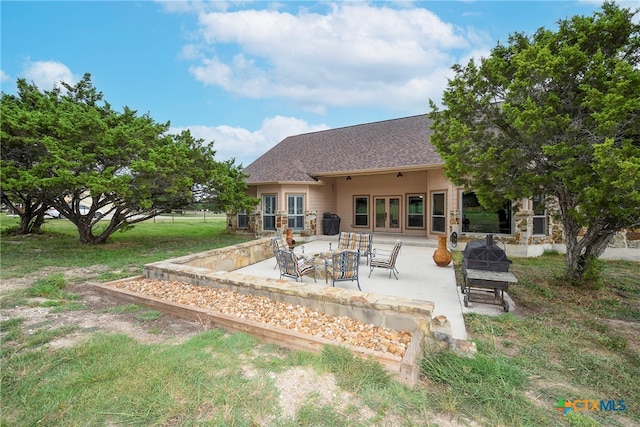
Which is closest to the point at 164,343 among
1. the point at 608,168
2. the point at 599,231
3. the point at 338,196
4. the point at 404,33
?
the point at 608,168

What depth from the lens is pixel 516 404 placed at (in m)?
2.38

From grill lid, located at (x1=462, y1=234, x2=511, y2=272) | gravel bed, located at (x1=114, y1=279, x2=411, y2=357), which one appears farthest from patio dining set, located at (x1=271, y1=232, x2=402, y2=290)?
grill lid, located at (x1=462, y1=234, x2=511, y2=272)

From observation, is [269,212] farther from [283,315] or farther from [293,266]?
[283,315]

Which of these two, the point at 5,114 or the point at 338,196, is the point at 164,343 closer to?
the point at 5,114

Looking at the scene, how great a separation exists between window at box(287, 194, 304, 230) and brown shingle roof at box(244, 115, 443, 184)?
3.16ft

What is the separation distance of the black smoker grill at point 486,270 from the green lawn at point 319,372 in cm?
66

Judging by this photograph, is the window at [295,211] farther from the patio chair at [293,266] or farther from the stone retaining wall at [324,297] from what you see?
the stone retaining wall at [324,297]

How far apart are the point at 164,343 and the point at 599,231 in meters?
7.92

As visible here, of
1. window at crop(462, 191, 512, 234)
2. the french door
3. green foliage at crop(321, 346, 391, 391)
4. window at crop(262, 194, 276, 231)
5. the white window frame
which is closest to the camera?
green foliage at crop(321, 346, 391, 391)

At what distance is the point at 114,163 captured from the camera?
9664mm

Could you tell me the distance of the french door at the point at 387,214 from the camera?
14609 millimetres

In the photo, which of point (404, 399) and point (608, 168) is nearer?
point (404, 399)

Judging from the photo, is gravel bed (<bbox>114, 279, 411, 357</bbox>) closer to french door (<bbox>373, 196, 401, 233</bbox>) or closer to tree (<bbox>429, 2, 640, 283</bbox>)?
tree (<bbox>429, 2, 640, 283</bbox>)

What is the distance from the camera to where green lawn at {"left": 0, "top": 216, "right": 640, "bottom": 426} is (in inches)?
87.9
